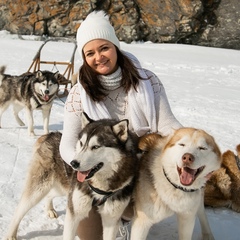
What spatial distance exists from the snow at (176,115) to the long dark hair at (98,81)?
35.6 inches

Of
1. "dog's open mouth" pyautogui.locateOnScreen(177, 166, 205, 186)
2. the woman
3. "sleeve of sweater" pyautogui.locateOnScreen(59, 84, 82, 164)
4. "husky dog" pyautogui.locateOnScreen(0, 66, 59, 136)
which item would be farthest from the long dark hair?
"husky dog" pyautogui.locateOnScreen(0, 66, 59, 136)

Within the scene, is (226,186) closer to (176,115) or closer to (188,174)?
(188,174)

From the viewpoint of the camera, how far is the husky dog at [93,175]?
A: 1.52 meters

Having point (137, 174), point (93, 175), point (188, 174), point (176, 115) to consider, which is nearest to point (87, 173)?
point (93, 175)

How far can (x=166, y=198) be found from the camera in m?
1.62

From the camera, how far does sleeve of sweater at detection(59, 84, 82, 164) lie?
177cm

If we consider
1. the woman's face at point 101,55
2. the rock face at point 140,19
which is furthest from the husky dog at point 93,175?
the rock face at point 140,19

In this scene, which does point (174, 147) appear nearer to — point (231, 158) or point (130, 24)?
point (231, 158)

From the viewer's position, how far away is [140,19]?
16.4 metres

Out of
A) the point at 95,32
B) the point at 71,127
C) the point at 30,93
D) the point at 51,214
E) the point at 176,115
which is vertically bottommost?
the point at 176,115

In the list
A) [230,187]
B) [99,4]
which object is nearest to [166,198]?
[230,187]

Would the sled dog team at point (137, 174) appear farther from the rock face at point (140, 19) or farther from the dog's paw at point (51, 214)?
the rock face at point (140, 19)

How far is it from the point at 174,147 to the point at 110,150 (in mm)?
286

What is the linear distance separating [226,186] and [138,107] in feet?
3.24
